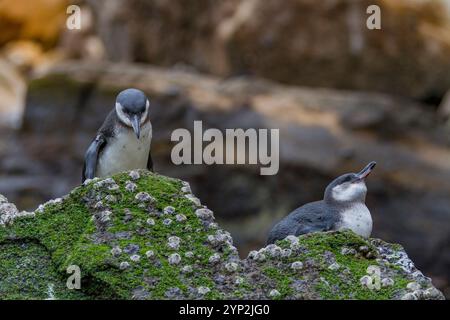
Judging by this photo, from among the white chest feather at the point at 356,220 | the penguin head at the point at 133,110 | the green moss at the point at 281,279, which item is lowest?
the green moss at the point at 281,279

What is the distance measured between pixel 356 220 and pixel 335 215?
0.71ft

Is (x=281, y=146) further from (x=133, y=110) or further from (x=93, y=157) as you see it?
(x=133, y=110)

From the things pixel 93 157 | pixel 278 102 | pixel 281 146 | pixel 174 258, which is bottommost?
pixel 174 258

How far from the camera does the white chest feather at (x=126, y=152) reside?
12.9 metres

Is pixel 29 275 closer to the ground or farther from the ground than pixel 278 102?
closer to the ground

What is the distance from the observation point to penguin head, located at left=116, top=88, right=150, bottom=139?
499 inches

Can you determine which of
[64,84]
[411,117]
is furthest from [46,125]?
[411,117]

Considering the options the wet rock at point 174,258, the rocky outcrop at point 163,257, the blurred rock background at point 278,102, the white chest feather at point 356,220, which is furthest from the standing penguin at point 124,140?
the blurred rock background at point 278,102

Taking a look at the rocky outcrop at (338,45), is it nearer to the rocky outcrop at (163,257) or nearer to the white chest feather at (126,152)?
the white chest feather at (126,152)

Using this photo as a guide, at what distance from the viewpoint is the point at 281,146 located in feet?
85.0

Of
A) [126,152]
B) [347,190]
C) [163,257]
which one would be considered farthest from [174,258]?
[126,152]

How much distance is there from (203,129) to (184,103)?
1.32m

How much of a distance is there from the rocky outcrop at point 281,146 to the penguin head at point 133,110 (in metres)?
12.5

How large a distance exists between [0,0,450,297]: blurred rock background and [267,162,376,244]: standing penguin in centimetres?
1370
